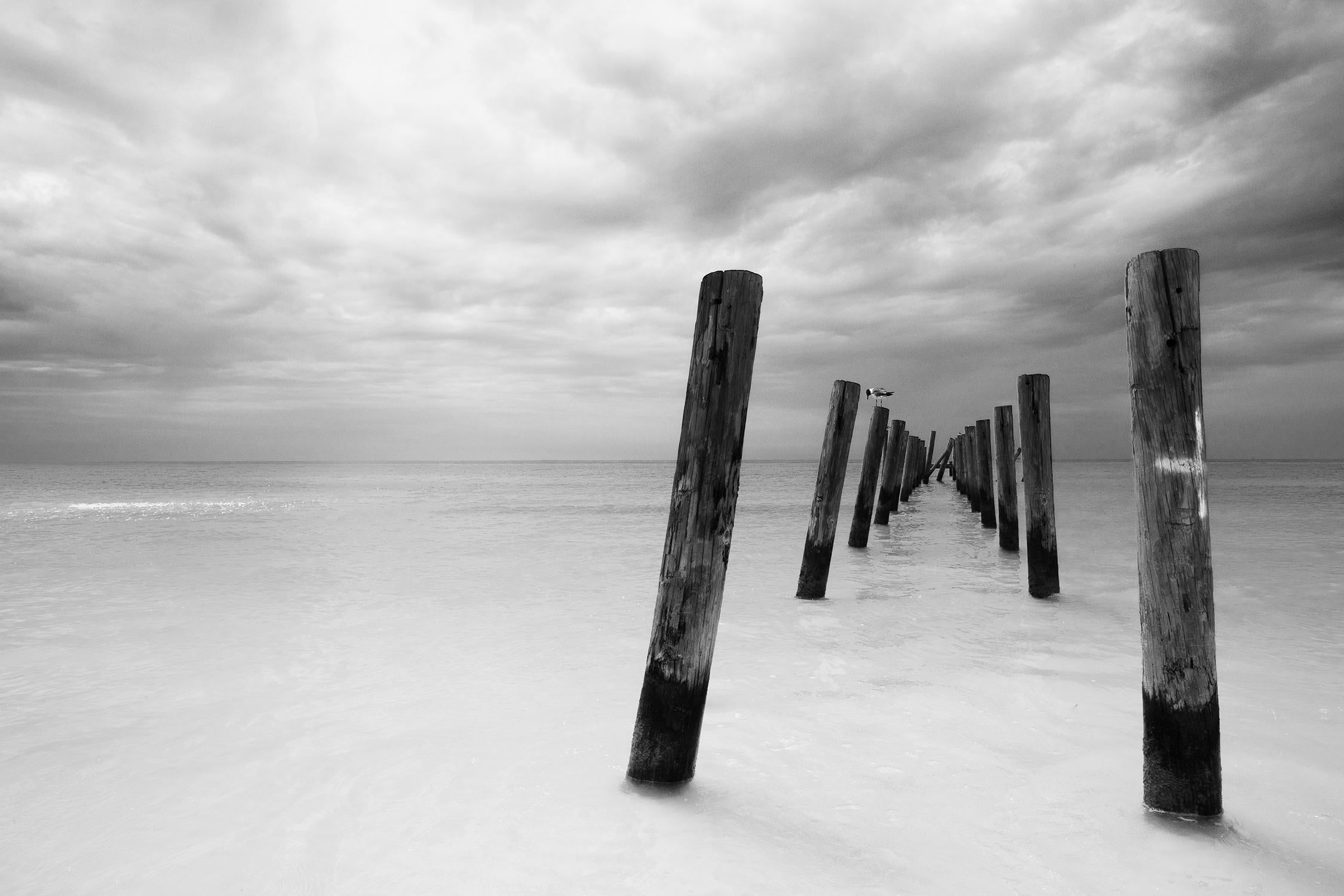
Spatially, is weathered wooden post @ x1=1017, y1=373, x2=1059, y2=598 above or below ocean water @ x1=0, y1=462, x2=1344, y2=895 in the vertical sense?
above

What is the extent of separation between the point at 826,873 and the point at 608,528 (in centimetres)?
1518

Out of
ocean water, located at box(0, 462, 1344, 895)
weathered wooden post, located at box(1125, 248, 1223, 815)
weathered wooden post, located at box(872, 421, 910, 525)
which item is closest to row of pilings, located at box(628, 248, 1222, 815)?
weathered wooden post, located at box(1125, 248, 1223, 815)

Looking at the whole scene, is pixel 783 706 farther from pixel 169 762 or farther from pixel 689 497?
pixel 169 762

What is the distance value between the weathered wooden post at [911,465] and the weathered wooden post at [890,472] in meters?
7.97

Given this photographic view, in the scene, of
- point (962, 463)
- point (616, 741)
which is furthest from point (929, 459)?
point (616, 741)

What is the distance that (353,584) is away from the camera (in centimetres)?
928

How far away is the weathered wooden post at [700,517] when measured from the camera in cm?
314

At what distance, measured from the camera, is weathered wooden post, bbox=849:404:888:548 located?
12234mm

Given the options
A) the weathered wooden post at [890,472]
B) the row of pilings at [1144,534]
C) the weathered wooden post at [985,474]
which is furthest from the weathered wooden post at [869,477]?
the row of pilings at [1144,534]

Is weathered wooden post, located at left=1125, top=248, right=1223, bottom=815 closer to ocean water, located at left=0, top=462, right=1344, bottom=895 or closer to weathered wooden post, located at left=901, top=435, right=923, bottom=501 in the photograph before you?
ocean water, located at left=0, top=462, right=1344, bottom=895

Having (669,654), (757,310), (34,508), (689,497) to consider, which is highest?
(757,310)

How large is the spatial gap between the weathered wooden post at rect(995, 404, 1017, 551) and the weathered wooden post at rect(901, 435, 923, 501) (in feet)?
43.9

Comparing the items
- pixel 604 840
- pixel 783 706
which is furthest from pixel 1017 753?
pixel 604 840

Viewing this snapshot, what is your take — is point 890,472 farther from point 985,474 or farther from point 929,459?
point 929,459
